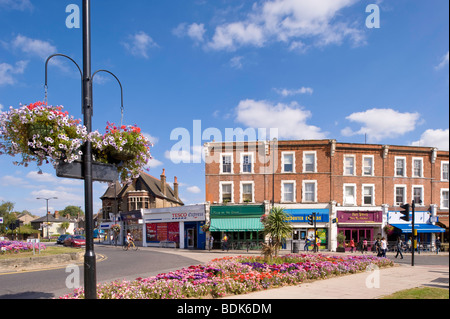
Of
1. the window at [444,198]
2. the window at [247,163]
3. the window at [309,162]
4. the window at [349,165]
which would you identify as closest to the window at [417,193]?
the window at [444,198]

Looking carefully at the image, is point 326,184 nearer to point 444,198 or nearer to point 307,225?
point 307,225

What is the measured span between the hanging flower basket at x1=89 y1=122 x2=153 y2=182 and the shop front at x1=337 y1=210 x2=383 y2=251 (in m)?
28.8

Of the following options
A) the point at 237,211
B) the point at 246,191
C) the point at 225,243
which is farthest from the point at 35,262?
the point at 246,191

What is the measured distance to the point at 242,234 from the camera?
32.8 m

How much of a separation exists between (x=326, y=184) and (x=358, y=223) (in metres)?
4.82

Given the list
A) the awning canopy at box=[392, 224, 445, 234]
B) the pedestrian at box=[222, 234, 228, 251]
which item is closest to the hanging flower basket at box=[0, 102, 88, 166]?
the pedestrian at box=[222, 234, 228, 251]

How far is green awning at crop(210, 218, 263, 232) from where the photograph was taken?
3181cm

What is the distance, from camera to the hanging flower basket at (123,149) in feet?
19.6

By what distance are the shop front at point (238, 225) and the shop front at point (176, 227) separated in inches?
61.5

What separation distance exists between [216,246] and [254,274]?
23.5m

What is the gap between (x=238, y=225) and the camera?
1264 inches

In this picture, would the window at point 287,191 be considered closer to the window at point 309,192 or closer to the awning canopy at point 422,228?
the window at point 309,192

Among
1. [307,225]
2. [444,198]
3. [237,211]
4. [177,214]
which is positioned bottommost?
[307,225]
